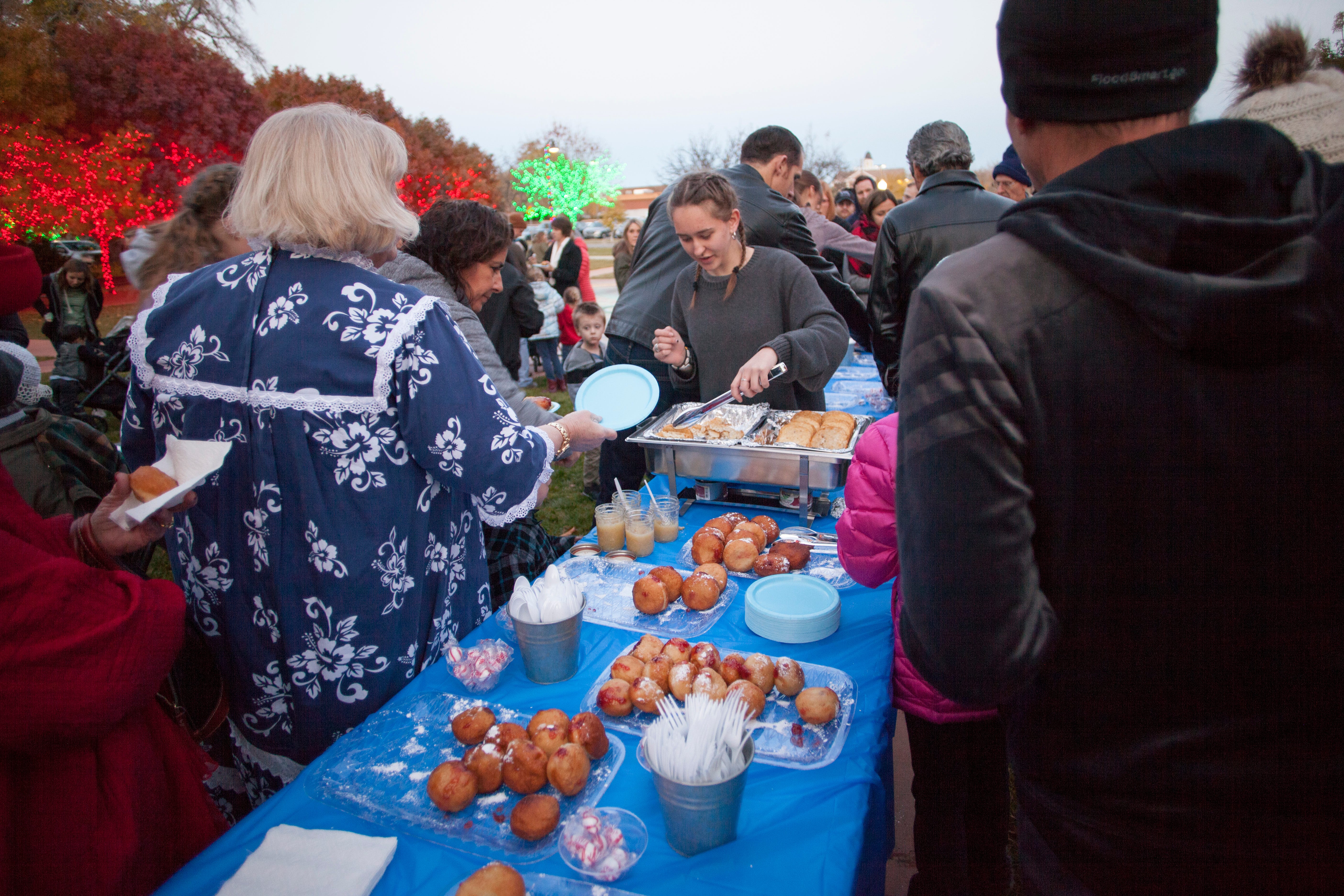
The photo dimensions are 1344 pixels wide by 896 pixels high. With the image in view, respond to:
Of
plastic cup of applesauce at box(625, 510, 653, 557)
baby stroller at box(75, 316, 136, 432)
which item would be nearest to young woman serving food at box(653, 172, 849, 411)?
plastic cup of applesauce at box(625, 510, 653, 557)

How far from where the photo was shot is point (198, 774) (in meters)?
1.48

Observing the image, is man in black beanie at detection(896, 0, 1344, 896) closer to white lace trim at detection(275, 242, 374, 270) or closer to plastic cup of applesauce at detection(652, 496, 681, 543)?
white lace trim at detection(275, 242, 374, 270)

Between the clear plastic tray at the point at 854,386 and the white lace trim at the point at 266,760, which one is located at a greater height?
the clear plastic tray at the point at 854,386

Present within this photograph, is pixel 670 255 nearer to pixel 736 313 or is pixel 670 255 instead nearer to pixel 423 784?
pixel 736 313

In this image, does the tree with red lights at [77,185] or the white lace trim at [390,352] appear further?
the tree with red lights at [77,185]

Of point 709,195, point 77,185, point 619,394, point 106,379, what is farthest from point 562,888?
point 77,185

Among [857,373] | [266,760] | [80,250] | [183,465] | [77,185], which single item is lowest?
[266,760]

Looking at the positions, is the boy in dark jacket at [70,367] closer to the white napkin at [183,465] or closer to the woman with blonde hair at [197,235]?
the woman with blonde hair at [197,235]

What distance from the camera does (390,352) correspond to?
Result: 58.7 inches

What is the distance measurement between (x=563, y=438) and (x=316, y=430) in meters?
0.68

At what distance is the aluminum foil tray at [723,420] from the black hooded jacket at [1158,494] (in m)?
1.64

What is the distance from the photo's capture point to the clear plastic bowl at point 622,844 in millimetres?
1100

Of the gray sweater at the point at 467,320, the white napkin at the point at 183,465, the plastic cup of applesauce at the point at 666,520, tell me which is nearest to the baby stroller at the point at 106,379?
the gray sweater at the point at 467,320

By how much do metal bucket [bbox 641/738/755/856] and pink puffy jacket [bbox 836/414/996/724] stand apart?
63 centimetres
